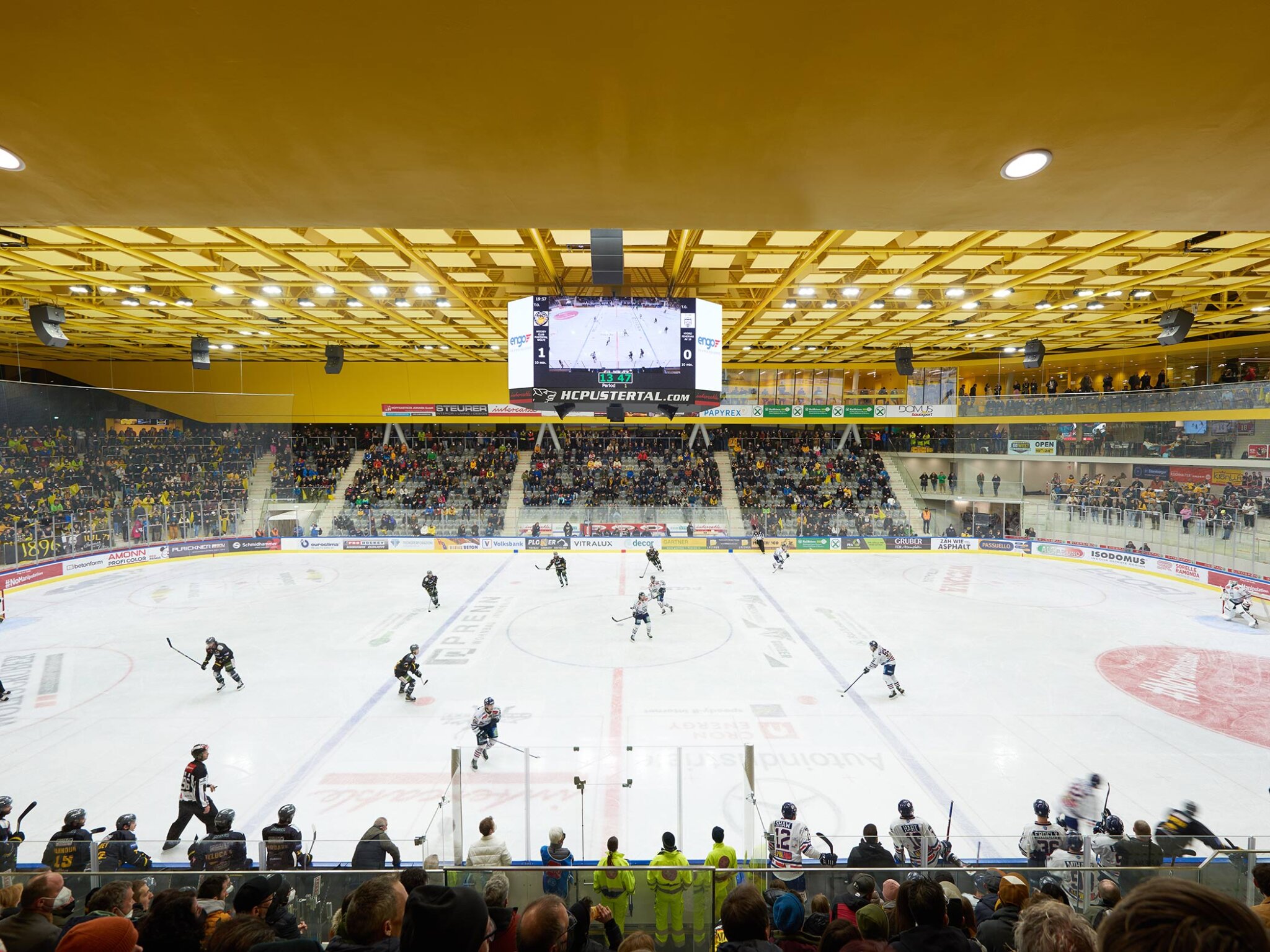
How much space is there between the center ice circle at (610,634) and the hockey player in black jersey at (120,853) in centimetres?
833

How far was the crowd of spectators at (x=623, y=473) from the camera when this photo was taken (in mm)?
30312

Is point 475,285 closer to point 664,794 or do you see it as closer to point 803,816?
point 664,794

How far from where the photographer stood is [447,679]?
13008mm

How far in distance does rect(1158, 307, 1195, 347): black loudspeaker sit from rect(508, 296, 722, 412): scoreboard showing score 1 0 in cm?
1117

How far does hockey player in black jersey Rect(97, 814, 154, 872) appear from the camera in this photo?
6.12 m

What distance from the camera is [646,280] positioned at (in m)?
13.6

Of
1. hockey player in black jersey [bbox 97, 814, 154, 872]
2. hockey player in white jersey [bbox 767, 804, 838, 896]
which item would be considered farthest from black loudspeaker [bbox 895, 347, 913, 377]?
hockey player in black jersey [bbox 97, 814, 154, 872]

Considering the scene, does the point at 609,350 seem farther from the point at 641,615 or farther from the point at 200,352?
the point at 200,352

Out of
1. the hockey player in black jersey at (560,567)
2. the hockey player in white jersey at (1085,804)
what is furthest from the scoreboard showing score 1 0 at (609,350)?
the hockey player in black jersey at (560,567)

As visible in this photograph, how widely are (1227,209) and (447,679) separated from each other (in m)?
13.1

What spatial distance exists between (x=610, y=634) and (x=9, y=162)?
46.7 ft

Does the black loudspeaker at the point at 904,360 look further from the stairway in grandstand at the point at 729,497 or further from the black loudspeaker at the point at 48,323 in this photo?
the black loudspeaker at the point at 48,323

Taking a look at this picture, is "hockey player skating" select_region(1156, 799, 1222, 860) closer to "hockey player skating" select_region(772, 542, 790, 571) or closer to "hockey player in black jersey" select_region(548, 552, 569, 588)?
"hockey player skating" select_region(772, 542, 790, 571)

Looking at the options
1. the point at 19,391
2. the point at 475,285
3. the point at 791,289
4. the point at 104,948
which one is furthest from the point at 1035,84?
the point at 19,391
